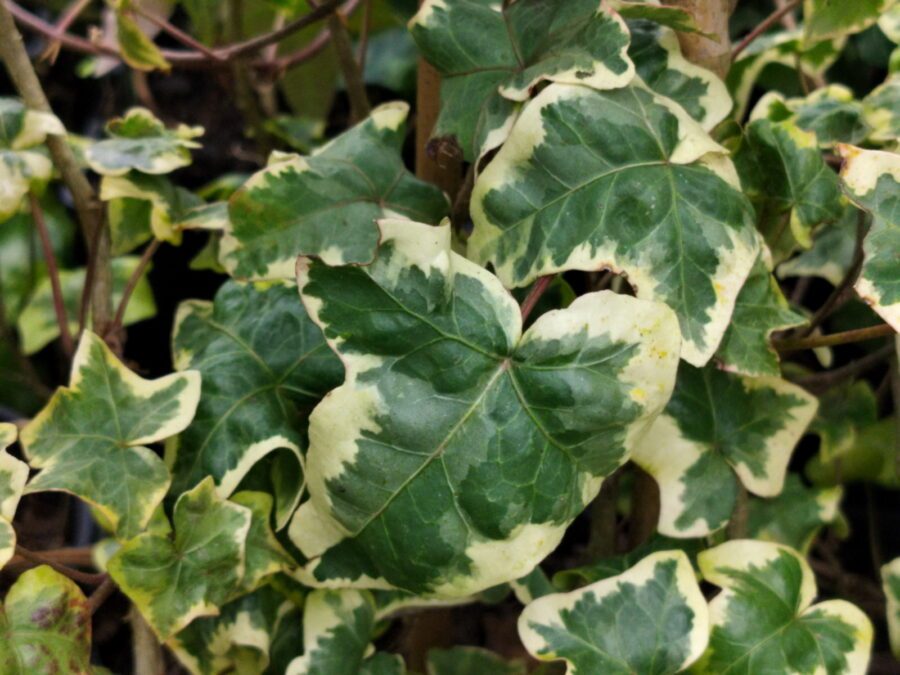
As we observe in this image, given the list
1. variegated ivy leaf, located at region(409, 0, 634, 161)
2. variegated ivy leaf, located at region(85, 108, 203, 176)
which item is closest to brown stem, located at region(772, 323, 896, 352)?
variegated ivy leaf, located at region(409, 0, 634, 161)

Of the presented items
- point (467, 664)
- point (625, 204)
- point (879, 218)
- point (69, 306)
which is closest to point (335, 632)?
point (467, 664)

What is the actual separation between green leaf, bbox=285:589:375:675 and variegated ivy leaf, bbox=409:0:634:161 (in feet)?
1.20

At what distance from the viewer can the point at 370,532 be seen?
58cm

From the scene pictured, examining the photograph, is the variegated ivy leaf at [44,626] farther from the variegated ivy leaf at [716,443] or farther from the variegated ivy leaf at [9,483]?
the variegated ivy leaf at [716,443]

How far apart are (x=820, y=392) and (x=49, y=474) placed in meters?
0.74

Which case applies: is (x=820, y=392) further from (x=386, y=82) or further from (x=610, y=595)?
(x=386, y=82)

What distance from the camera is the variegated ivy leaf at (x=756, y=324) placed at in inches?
24.9

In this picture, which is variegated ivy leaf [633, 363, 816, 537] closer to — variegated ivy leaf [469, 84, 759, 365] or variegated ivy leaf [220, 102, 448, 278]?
variegated ivy leaf [469, 84, 759, 365]

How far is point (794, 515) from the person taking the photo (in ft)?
2.78

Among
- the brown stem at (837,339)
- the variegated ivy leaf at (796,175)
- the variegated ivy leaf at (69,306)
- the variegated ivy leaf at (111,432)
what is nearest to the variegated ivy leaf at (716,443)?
the brown stem at (837,339)

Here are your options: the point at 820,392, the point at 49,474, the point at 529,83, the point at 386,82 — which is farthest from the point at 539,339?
the point at 386,82

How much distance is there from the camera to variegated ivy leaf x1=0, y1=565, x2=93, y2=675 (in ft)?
1.88

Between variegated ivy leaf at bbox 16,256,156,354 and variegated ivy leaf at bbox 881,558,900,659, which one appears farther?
variegated ivy leaf at bbox 16,256,156,354

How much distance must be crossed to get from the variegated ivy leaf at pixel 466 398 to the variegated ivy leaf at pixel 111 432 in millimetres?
157
